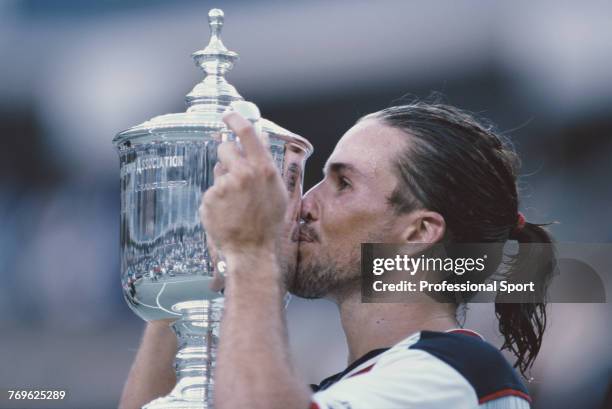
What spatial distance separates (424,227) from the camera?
83.7 inches

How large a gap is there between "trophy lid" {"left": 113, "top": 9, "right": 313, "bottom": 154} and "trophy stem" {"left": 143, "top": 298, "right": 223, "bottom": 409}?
271 millimetres

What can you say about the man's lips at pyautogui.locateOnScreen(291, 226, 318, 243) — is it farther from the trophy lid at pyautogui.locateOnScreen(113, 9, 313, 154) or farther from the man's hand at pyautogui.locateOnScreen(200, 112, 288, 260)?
the man's hand at pyautogui.locateOnScreen(200, 112, 288, 260)

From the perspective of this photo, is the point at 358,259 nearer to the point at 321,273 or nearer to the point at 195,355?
the point at 321,273

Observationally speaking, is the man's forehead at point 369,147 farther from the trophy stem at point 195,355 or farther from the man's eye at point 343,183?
the trophy stem at point 195,355

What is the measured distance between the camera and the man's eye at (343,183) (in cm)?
210

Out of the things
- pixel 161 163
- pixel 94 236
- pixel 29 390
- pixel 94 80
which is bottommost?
pixel 29 390

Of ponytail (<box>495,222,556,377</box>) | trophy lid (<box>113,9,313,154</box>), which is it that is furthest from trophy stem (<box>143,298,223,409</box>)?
ponytail (<box>495,222,556,377</box>)

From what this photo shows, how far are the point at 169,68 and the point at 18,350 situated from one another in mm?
1480

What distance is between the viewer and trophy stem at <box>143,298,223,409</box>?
5.66ft

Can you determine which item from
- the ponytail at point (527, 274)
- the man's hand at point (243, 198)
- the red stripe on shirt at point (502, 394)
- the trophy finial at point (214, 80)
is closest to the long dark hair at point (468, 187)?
the ponytail at point (527, 274)

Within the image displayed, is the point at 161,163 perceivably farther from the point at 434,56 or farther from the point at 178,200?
the point at 434,56

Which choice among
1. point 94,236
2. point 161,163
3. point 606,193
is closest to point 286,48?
point 94,236

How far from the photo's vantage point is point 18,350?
15.1 ft

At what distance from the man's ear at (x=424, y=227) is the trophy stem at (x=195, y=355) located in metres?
0.47
